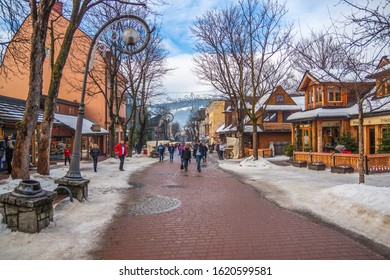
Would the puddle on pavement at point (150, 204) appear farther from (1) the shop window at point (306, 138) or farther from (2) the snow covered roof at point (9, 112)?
(1) the shop window at point (306, 138)

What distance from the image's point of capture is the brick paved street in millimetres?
4715

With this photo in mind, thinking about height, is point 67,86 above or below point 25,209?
above

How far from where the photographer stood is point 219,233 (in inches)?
226

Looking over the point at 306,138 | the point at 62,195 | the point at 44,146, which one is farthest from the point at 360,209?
the point at 306,138

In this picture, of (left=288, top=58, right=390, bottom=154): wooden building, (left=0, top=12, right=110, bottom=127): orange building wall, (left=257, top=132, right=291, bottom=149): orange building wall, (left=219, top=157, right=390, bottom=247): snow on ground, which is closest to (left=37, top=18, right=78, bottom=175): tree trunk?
(left=219, top=157, right=390, bottom=247): snow on ground

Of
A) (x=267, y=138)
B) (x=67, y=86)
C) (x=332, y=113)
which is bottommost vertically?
(x=267, y=138)

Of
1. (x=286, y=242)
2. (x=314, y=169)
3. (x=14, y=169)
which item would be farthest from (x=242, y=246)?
(x=314, y=169)

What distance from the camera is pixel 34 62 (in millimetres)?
9234

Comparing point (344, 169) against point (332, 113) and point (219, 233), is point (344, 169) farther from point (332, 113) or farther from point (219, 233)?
point (219, 233)

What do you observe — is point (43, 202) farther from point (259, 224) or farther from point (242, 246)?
point (259, 224)

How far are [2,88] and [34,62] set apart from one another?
29.3 m

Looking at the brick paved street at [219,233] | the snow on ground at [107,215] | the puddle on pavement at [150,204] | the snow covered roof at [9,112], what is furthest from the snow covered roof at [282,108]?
the puddle on pavement at [150,204]

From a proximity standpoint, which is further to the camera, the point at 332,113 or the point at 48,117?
the point at 332,113

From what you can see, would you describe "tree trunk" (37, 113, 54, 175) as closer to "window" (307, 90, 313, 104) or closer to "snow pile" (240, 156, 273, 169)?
"snow pile" (240, 156, 273, 169)
